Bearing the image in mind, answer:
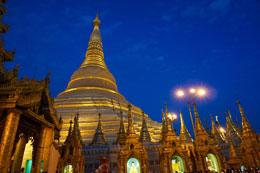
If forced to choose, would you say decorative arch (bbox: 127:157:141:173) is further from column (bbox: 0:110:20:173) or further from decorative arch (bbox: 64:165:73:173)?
column (bbox: 0:110:20:173)

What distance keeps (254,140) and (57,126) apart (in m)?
19.2

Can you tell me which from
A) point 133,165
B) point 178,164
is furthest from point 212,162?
point 133,165

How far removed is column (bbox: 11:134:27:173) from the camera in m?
14.4

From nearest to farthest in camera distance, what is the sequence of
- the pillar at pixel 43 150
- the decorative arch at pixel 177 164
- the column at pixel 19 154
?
the pillar at pixel 43 150
the column at pixel 19 154
the decorative arch at pixel 177 164

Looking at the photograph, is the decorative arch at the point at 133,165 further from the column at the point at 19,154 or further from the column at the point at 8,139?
the column at the point at 8,139

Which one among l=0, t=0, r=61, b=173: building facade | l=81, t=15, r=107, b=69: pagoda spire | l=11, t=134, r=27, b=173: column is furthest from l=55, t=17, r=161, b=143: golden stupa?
l=0, t=0, r=61, b=173: building facade

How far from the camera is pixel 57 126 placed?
1380 cm

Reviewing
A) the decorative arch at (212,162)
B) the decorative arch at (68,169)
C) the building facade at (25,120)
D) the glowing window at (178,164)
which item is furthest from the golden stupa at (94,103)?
the building facade at (25,120)

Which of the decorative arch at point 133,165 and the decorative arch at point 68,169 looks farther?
the decorative arch at point 68,169

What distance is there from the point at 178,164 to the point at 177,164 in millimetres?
123

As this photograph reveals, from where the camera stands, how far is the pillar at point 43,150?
11.8 meters

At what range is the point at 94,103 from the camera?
37.3m

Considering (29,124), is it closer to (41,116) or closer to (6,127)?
(41,116)

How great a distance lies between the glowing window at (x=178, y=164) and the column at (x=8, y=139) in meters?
14.1
